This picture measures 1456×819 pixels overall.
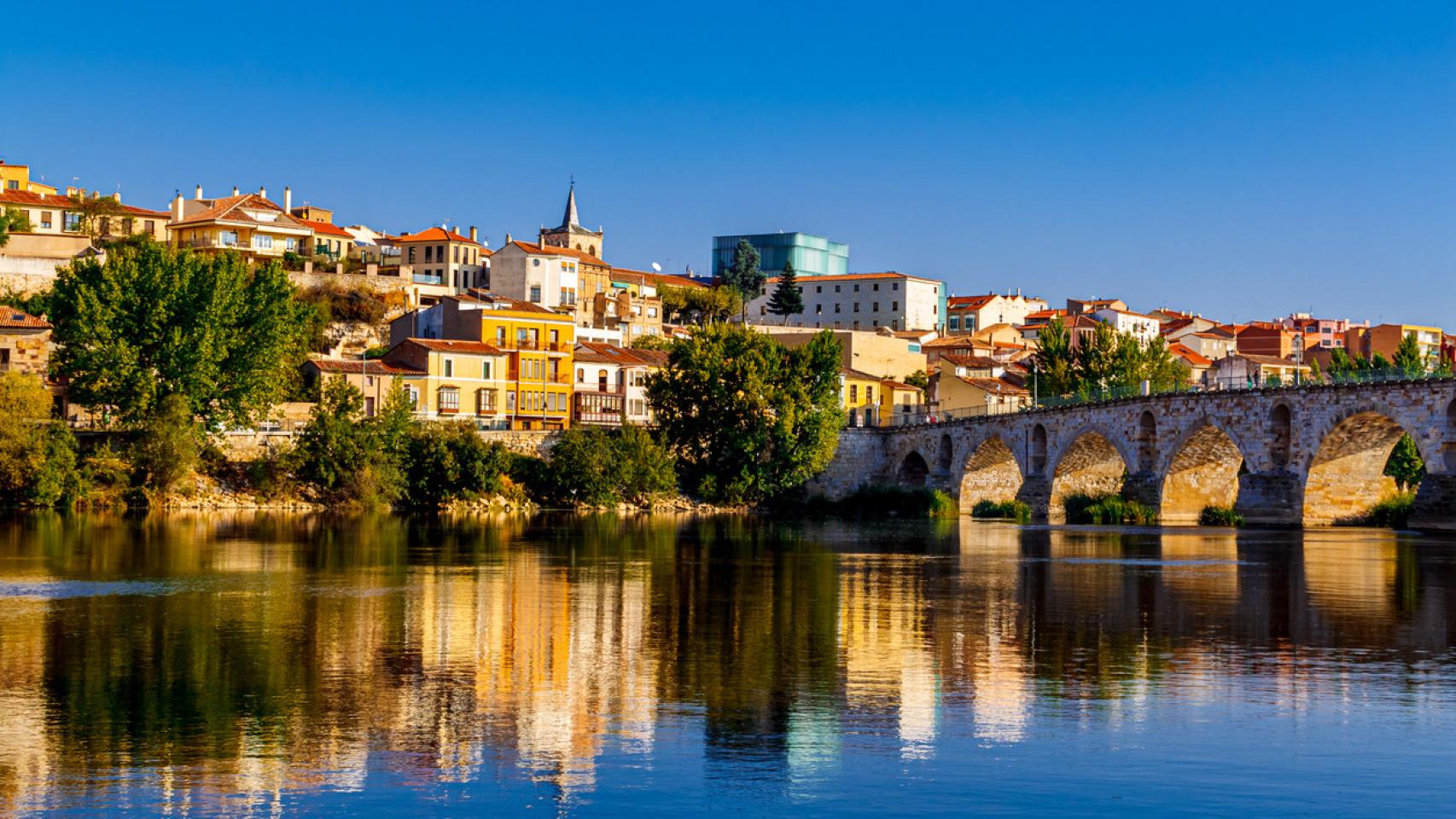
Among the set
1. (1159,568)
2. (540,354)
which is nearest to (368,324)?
(540,354)

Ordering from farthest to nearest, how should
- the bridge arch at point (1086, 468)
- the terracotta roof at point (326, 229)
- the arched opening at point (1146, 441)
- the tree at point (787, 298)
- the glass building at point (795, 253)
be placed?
the glass building at point (795, 253) → the tree at point (787, 298) → the terracotta roof at point (326, 229) → the bridge arch at point (1086, 468) → the arched opening at point (1146, 441)

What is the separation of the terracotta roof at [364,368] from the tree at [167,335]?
8.22m

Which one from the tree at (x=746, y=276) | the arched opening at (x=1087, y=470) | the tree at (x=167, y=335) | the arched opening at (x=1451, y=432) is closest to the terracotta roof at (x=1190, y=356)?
the tree at (x=746, y=276)

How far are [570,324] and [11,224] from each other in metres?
31.4

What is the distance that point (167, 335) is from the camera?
6269 centimetres

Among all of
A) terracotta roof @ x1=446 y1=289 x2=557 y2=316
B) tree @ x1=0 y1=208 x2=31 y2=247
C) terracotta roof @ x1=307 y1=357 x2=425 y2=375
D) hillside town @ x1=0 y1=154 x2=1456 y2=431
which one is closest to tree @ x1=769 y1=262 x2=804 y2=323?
hillside town @ x1=0 y1=154 x2=1456 y2=431

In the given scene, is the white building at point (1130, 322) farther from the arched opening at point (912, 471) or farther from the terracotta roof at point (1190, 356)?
the arched opening at point (912, 471)

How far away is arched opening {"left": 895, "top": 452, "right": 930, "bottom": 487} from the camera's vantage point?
81312mm

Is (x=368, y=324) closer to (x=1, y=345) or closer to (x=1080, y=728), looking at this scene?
(x=1, y=345)

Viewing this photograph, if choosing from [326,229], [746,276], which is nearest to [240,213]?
[326,229]

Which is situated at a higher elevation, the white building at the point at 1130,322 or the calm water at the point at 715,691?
the white building at the point at 1130,322

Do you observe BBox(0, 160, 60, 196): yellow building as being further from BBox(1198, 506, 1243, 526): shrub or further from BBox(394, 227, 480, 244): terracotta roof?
BBox(1198, 506, 1243, 526): shrub

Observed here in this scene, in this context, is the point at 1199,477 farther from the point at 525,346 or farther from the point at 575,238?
the point at 575,238

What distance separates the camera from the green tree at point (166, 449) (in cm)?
5972
